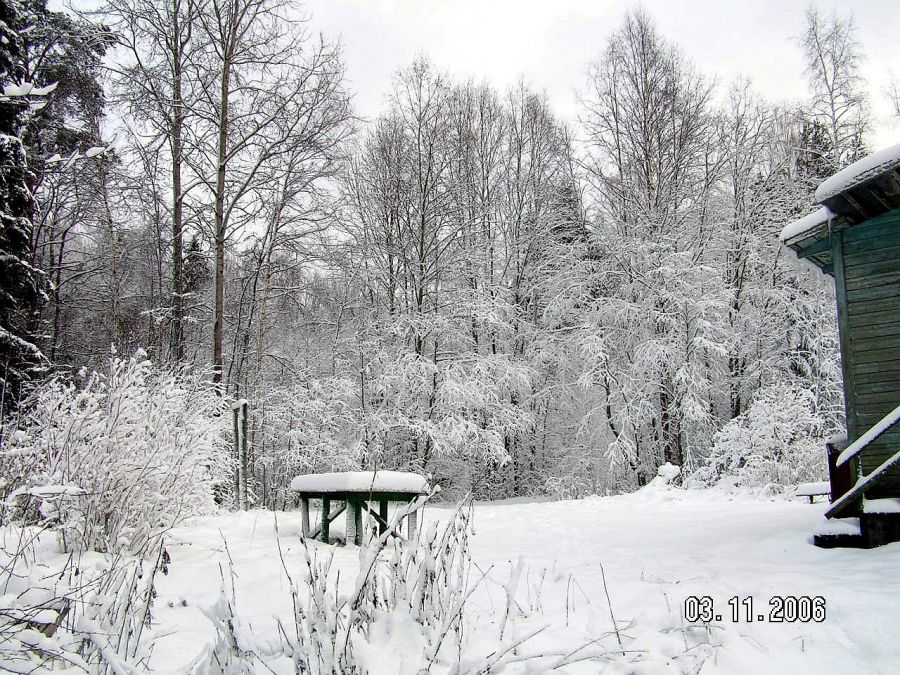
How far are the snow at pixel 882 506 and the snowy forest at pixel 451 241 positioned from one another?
486cm

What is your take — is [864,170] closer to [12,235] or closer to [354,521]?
[354,521]

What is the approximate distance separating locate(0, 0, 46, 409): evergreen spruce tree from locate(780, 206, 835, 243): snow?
9539mm

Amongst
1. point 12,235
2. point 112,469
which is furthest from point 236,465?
point 112,469

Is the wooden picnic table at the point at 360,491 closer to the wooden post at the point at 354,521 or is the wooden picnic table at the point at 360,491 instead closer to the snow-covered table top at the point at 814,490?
the wooden post at the point at 354,521

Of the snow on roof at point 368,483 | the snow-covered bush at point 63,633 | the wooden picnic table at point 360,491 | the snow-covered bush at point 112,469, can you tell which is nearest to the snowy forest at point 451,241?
the wooden picnic table at point 360,491

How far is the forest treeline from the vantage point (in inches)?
477

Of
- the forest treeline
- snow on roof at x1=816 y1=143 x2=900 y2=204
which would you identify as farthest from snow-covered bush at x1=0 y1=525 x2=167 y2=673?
the forest treeline

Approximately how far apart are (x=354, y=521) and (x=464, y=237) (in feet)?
44.4

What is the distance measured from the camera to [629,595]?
3.95 meters

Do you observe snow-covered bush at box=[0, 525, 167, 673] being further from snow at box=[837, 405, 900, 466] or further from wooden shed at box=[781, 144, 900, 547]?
wooden shed at box=[781, 144, 900, 547]

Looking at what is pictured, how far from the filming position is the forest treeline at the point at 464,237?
1211 centimetres

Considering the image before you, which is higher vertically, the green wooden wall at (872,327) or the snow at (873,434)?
the green wooden wall at (872,327)

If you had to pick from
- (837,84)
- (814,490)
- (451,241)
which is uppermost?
(837,84)

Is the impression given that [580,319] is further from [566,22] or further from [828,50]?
[828,50]
